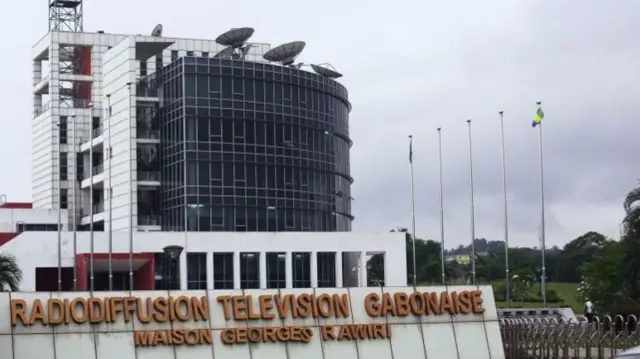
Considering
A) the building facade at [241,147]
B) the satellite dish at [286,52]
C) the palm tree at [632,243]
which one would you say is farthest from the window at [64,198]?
the palm tree at [632,243]

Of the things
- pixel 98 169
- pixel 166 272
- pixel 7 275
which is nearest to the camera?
pixel 7 275

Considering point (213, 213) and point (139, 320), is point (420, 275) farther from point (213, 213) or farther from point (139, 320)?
point (139, 320)

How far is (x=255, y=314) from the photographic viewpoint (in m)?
34.8

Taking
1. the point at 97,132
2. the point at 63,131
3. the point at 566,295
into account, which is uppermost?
the point at 63,131

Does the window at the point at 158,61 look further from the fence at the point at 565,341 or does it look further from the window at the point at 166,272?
the fence at the point at 565,341

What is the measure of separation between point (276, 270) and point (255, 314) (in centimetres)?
4307

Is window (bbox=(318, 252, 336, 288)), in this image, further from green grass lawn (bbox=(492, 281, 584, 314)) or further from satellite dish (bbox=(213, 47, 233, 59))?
green grass lawn (bbox=(492, 281, 584, 314))

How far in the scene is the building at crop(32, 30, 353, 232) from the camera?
270 feet

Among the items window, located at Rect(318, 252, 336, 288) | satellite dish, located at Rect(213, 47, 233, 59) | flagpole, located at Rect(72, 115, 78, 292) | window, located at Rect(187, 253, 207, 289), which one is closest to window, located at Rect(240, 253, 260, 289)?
window, located at Rect(187, 253, 207, 289)

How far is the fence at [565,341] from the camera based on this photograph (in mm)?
41344

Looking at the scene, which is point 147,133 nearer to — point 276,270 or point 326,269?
point 276,270

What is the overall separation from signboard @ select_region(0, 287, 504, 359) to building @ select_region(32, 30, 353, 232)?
4403 cm

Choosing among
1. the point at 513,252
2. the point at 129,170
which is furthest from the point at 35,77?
the point at 513,252

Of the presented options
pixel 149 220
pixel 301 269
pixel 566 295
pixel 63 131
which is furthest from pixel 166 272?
pixel 566 295
